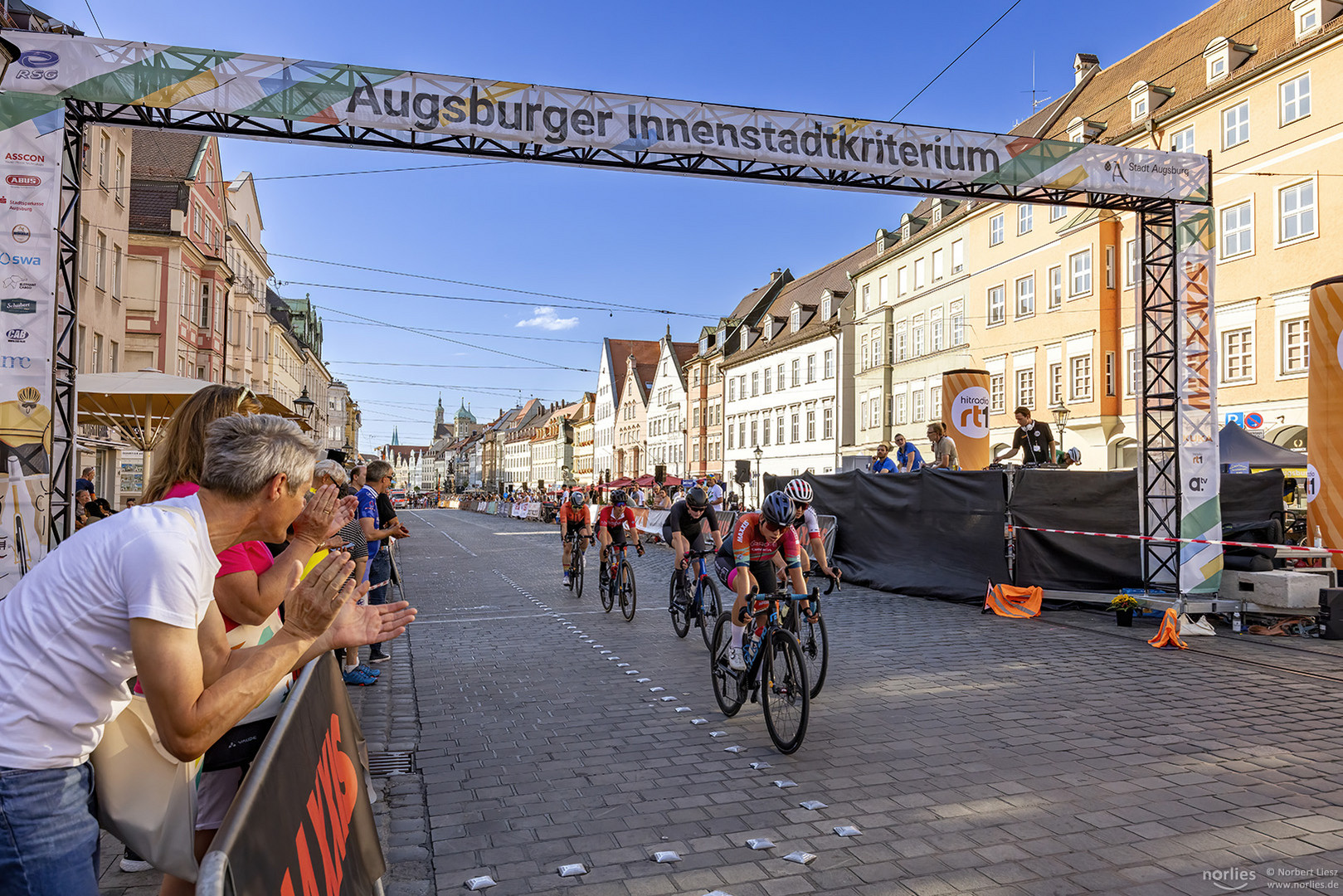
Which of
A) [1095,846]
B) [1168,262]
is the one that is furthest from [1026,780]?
[1168,262]

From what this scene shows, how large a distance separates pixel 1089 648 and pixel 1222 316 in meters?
22.0

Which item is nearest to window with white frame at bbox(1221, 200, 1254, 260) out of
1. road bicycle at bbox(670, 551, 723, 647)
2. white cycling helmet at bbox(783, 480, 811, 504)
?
road bicycle at bbox(670, 551, 723, 647)

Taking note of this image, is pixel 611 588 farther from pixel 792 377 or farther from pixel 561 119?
pixel 792 377

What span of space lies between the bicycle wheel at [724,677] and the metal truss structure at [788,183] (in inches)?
239

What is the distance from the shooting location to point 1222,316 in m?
27.3

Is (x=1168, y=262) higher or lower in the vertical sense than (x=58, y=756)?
higher

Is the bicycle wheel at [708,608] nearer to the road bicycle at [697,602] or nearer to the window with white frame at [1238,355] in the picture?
the road bicycle at [697,602]

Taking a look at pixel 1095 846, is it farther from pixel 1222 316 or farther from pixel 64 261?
pixel 1222 316

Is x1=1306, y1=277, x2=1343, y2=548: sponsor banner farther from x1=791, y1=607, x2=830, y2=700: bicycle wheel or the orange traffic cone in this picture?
x1=791, y1=607, x2=830, y2=700: bicycle wheel

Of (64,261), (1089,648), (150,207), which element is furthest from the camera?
(150,207)

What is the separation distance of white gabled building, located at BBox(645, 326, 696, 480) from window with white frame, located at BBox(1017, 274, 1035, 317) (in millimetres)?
38632

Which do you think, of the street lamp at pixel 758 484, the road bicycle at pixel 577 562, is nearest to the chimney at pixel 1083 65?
the street lamp at pixel 758 484

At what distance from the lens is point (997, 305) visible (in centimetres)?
3862

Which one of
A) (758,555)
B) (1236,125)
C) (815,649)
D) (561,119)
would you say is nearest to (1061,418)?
(1236,125)
